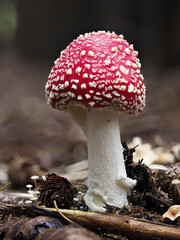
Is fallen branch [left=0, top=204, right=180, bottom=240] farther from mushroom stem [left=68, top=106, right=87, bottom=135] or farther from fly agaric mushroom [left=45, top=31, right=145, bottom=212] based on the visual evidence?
mushroom stem [left=68, top=106, right=87, bottom=135]

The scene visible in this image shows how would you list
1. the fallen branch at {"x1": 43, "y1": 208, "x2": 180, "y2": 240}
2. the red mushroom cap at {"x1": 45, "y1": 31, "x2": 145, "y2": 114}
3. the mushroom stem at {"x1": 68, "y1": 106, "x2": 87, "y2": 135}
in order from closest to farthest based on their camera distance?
the fallen branch at {"x1": 43, "y1": 208, "x2": 180, "y2": 240} < the red mushroom cap at {"x1": 45, "y1": 31, "x2": 145, "y2": 114} < the mushroom stem at {"x1": 68, "y1": 106, "x2": 87, "y2": 135}

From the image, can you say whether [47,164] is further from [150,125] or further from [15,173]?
[150,125]

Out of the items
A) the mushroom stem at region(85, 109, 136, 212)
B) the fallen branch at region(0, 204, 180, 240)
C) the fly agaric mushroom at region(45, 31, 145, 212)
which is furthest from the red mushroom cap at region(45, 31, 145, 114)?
the fallen branch at region(0, 204, 180, 240)

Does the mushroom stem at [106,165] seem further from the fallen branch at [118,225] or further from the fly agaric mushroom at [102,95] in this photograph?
the fallen branch at [118,225]

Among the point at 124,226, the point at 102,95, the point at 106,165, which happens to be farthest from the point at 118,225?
the point at 102,95

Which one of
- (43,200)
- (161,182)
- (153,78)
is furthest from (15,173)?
(153,78)

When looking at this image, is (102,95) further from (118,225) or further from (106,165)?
(118,225)

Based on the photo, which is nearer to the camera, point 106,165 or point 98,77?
point 98,77
